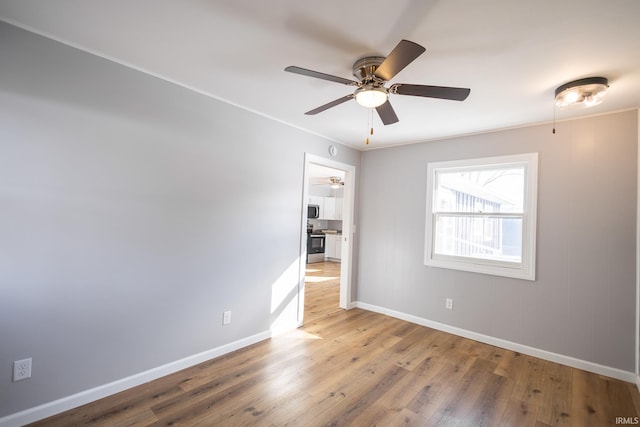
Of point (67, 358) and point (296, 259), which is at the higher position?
point (296, 259)

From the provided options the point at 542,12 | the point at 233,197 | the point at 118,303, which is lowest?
the point at 118,303

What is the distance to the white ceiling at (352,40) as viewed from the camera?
153 cm

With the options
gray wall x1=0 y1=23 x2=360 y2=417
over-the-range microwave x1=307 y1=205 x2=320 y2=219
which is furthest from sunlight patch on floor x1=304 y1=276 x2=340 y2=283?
gray wall x1=0 y1=23 x2=360 y2=417

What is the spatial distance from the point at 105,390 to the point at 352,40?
2942mm

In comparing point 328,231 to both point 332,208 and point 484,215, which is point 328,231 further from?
point 484,215

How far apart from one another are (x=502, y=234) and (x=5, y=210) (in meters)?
4.26

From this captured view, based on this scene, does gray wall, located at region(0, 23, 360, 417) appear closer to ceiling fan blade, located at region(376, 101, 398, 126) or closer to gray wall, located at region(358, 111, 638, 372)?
ceiling fan blade, located at region(376, 101, 398, 126)

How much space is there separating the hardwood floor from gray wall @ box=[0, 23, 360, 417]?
333 millimetres

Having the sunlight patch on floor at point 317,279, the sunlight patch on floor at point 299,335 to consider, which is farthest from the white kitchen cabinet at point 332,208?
the sunlight patch on floor at point 299,335

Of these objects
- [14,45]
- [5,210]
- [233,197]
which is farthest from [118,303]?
[14,45]

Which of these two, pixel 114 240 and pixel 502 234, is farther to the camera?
pixel 502 234

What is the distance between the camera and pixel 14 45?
1775 mm

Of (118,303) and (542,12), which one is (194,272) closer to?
(118,303)

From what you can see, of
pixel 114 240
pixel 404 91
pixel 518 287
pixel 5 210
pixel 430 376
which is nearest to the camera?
pixel 5 210
